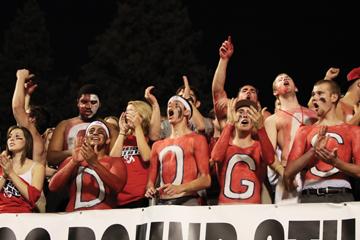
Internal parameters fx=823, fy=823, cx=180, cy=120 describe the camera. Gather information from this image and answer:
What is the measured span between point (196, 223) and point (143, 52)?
16.9m

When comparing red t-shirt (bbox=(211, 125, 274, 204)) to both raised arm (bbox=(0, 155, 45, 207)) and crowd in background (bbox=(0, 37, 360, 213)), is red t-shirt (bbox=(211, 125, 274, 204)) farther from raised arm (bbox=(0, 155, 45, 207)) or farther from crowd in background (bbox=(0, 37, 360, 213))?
raised arm (bbox=(0, 155, 45, 207))

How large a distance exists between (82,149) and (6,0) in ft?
76.8

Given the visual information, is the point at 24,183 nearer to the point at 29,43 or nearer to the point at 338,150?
the point at 338,150

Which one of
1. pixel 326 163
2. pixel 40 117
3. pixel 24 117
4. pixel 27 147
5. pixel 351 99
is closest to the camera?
pixel 326 163

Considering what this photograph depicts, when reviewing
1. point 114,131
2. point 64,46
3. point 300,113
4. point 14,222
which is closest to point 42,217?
point 14,222

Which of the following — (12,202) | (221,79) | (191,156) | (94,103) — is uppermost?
(221,79)

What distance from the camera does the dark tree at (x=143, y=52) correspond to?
73.8 ft

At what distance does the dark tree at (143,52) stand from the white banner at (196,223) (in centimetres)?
1557

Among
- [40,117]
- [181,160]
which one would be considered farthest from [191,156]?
[40,117]

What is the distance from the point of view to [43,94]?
24.1m

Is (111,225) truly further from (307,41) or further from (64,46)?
(64,46)

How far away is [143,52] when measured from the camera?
22859mm

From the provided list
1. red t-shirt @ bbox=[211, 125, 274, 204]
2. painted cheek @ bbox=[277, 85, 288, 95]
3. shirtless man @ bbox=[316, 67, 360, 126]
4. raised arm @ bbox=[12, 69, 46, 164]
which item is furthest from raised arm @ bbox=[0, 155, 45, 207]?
shirtless man @ bbox=[316, 67, 360, 126]

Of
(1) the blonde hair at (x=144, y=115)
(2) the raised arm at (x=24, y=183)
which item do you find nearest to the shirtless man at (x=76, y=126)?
(1) the blonde hair at (x=144, y=115)
